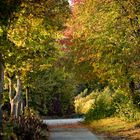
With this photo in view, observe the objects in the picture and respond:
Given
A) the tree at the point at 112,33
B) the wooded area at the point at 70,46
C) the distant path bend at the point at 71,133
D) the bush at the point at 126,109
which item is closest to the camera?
the wooded area at the point at 70,46

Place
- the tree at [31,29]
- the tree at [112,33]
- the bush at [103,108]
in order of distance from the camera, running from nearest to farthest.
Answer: the tree at [31,29] < the tree at [112,33] < the bush at [103,108]

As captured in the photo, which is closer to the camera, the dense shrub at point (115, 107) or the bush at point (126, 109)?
the bush at point (126, 109)

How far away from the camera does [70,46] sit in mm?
35281

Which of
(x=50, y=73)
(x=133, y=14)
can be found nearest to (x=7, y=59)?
(x=133, y=14)

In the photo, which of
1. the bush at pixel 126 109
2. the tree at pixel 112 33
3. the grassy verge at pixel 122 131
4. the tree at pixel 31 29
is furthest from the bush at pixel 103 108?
the tree at pixel 31 29

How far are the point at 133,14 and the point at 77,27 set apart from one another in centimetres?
564

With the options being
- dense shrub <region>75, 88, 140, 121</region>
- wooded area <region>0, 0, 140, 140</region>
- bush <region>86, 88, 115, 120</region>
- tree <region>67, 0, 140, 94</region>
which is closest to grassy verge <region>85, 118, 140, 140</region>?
dense shrub <region>75, 88, 140, 121</region>

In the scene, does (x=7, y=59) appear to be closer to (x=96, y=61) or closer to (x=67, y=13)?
(x=67, y=13)

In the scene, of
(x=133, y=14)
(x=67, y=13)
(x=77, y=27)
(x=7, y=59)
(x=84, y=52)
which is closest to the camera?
(x=7, y=59)

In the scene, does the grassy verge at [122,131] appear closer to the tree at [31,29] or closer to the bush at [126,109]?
the bush at [126,109]

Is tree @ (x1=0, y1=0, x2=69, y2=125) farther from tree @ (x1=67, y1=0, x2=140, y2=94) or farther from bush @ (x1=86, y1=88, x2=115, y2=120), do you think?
bush @ (x1=86, y1=88, x2=115, y2=120)

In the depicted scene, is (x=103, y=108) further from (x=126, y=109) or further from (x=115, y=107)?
(x=126, y=109)

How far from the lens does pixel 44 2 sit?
18.1m

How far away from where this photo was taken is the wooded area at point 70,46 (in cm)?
1845
